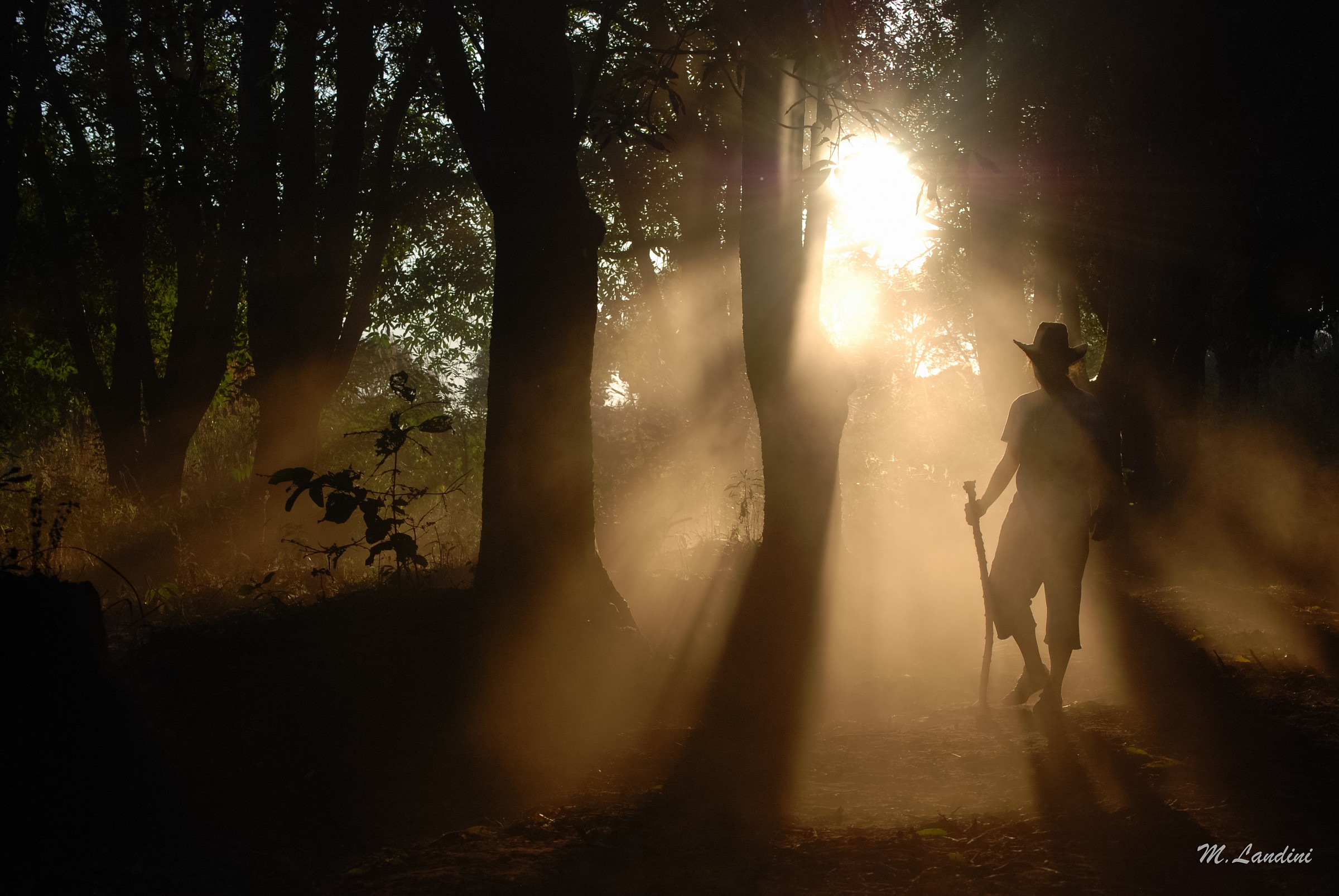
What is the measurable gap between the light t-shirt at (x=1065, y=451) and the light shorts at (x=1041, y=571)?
85 mm

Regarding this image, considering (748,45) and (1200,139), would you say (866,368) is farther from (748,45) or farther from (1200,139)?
(748,45)

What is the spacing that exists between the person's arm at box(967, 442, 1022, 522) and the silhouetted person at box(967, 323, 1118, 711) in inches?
0.4

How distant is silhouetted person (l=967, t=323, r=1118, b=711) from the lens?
598 cm

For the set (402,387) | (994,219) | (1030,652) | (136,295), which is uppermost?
(994,219)

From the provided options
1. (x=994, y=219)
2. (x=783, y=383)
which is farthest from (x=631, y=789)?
(x=994, y=219)

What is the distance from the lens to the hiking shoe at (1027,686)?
6.11m

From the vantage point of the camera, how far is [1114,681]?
7.22 meters

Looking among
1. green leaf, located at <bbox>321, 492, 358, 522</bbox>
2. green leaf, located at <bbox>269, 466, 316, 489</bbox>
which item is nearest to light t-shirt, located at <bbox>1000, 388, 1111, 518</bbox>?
→ green leaf, located at <bbox>321, 492, 358, 522</bbox>

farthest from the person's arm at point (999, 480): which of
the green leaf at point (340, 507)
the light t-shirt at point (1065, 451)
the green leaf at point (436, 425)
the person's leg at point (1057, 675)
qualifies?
the green leaf at point (340, 507)

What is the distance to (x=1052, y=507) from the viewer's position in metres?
6.00

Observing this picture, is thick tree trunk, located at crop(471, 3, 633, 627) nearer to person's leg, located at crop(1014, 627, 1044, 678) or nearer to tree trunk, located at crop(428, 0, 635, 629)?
tree trunk, located at crop(428, 0, 635, 629)
